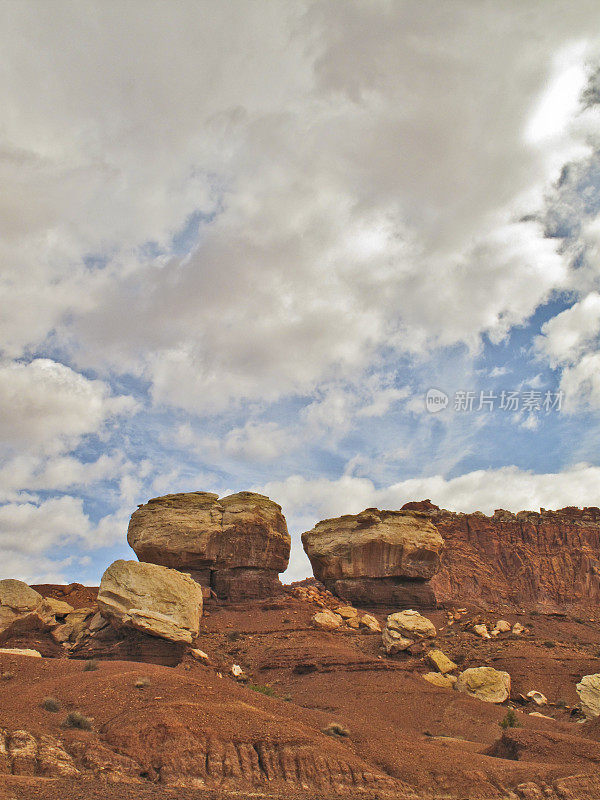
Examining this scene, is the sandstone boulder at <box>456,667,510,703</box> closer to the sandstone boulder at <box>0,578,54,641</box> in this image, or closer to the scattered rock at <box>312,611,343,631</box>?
the scattered rock at <box>312,611,343,631</box>

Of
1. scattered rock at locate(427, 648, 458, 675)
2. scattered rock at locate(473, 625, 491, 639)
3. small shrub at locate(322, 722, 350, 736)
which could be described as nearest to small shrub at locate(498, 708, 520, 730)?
scattered rock at locate(427, 648, 458, 675)

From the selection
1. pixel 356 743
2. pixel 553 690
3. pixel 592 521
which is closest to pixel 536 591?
pixel 592 521

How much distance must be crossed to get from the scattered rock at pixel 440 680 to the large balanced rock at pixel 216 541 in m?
12.5

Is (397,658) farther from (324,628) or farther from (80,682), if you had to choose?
(80,682)

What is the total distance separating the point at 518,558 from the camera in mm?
74625

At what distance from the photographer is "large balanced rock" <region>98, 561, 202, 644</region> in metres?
25.9

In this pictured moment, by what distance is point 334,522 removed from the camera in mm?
43188

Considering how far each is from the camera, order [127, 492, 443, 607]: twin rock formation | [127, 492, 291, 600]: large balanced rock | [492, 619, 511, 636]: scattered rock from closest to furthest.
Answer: [492, 619, 511, 636]: scattered rock
[127, 492, 291, 600]: large balanced rock
[127, 492, 443, 607]: twin rock formation

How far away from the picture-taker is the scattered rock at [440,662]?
30062 millimetres

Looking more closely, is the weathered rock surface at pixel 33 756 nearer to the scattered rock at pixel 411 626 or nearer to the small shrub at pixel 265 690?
the small shrub at pixel 265 690

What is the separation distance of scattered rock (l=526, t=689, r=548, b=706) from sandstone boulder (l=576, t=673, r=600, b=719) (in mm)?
1689

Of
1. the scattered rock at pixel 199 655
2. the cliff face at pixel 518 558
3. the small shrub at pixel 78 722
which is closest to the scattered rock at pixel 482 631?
the scattered rock at pixel 199 655

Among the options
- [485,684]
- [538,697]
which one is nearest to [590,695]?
[538,697]

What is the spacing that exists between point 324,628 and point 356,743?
671 inches
